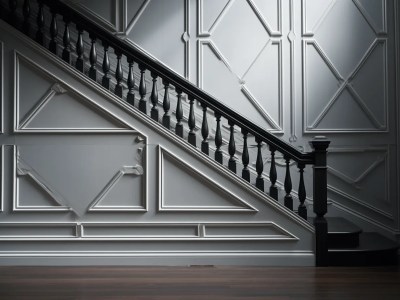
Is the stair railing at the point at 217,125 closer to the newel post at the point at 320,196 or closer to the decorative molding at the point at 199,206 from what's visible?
the newel post at the point at 320,196

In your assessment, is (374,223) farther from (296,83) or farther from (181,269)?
(181,269)

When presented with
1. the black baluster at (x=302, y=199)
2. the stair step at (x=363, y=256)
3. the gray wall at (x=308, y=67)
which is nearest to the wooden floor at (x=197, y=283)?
the stair step at (x=363, y=256)

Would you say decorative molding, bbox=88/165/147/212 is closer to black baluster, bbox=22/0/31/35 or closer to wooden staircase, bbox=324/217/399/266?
black baluster, bbox=22/0/31/35

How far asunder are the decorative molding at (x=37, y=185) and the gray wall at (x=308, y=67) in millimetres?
2090

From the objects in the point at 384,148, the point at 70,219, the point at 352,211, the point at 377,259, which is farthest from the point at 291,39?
the point at 70,219

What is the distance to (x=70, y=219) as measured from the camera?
4.73 metres

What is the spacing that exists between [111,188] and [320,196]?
72.1 inches

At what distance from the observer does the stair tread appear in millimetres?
4617

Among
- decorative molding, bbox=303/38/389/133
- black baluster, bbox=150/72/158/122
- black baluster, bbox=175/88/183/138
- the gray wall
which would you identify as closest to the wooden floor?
black baluster, bbox=175/88/183/138

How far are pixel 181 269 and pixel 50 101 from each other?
1882mm

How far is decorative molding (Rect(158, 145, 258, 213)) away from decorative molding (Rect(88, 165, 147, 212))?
151 millimetres

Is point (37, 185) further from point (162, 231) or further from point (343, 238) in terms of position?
point (343, 238)

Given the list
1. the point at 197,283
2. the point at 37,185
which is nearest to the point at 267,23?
the point at 37,185

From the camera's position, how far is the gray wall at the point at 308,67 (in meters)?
5.90
